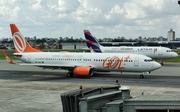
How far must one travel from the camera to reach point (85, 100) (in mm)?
8094

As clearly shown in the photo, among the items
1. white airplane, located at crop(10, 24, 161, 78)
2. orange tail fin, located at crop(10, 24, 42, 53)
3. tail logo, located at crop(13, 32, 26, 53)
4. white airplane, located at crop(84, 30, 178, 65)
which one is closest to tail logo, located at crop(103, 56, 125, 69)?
white airplane, located at crop(10, 24, 161, 78)

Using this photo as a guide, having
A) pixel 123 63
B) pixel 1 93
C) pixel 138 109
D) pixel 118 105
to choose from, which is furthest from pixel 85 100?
pixel 123 63

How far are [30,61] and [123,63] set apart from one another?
15.0 meters

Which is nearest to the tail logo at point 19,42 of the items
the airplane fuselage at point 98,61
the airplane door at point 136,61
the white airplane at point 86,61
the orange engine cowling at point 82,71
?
the white airplane at point 86,61

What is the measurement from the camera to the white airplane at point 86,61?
37281mm

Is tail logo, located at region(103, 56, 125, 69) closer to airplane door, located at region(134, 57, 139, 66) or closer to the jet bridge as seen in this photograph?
airplane door, located at region(134, 57, 139, 66)

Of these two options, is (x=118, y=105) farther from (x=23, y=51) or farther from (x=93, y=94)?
(x=23, y=51)

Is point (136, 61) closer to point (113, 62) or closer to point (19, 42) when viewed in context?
point (113, 62)

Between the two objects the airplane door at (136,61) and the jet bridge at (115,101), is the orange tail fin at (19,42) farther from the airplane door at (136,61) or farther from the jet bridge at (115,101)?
the jet bridge at (115,101)

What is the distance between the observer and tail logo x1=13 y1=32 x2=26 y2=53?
46875 mm

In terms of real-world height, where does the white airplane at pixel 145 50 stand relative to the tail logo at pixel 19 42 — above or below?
below

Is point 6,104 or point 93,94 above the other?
point 93,94

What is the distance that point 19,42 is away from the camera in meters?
47.1

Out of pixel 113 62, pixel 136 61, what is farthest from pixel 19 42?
pixel 136 61
